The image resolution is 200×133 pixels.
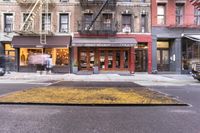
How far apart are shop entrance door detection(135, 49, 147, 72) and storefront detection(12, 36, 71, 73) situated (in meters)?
7.14

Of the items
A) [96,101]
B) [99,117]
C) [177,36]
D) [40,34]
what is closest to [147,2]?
[177,36]

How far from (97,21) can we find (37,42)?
6357 millimetres

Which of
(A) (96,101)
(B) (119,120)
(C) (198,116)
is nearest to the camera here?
(B) (119,120)

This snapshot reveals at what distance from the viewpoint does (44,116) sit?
8492mm

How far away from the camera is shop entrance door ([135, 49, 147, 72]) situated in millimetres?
33312

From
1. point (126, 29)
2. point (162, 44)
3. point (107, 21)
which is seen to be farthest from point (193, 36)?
point (107, 21)

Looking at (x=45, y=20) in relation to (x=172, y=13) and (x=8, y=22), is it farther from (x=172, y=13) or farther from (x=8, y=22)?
(x=172, y=13)


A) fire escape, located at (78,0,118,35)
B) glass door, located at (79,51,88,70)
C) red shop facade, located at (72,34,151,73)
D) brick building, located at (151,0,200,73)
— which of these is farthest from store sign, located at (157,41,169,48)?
glass door, located at (79,51,88,70)

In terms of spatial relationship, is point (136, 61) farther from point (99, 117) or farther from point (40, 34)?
point (99, 117)

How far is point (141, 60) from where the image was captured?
110 ft

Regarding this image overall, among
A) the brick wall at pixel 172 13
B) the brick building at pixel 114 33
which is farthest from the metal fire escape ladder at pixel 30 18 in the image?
the brick wall at pixel 172 13

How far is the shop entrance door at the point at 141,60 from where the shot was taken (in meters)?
33.3

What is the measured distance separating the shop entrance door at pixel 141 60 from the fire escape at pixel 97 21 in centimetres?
363

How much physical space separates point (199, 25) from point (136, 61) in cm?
734
